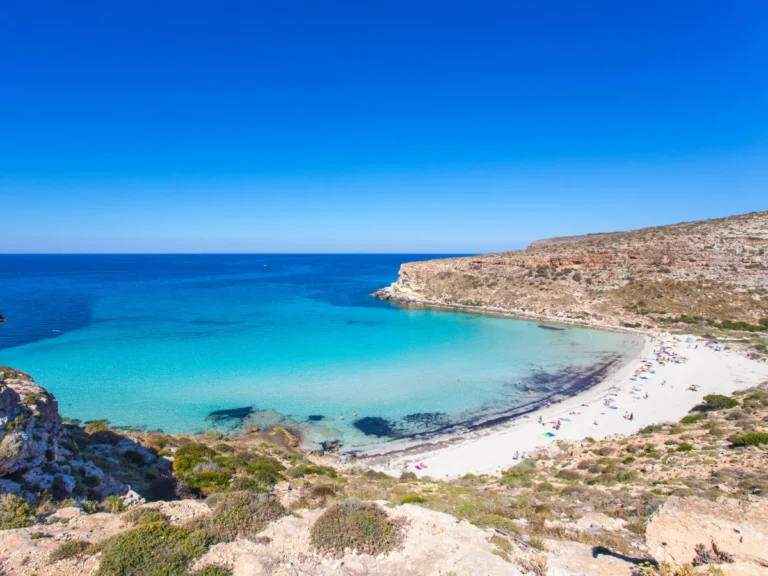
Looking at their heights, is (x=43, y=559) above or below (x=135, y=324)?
above

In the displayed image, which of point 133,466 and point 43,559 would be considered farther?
point 133,466

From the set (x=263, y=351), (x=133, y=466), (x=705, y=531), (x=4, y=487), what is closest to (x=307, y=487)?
(x=133, y=466)

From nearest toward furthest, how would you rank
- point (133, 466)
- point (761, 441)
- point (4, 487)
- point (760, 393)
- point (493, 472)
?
point (4, 487), point (133, 466), point (761, 441), point (493, 472), point (760, 393)

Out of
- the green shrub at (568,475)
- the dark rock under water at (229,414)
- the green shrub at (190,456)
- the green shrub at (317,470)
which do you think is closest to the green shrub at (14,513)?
the green shrub at (190,456)

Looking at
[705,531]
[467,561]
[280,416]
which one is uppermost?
[705,531]

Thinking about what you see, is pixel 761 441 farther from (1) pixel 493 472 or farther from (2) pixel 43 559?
(2) pixel 43 559

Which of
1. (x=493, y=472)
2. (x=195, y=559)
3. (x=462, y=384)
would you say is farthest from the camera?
(x=462, y=384)

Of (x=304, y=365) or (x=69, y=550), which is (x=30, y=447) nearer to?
(x=69, y=550)

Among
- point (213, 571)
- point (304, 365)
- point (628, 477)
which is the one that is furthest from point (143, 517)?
point (304, 365)
